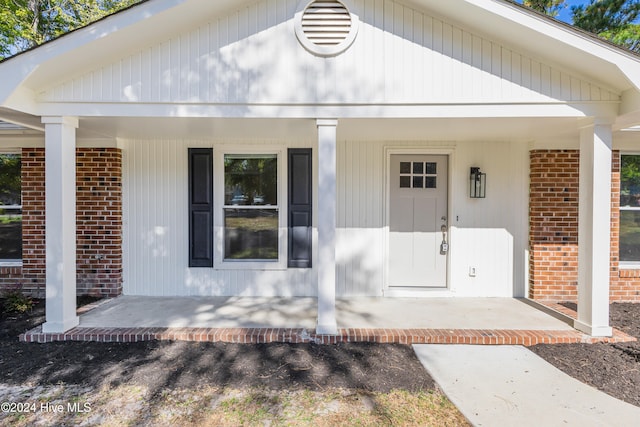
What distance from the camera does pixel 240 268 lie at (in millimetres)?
5516

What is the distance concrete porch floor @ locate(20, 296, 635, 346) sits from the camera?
3.93 metres

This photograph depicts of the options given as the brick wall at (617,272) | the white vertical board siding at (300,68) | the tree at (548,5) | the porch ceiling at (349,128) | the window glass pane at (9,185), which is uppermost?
the tree at (548,5)

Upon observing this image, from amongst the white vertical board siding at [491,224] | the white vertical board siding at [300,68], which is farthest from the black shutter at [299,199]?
the white vertical board siding at [491,224]

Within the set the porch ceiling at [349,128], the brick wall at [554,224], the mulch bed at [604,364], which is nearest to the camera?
the mulch bed at [604,364]

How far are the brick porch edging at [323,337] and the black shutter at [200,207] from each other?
1657mm

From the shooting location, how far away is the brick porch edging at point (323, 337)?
3.90m

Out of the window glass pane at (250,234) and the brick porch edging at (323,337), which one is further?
the window glass pane at (250,234)

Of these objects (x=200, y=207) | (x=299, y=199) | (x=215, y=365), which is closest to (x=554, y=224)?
(x=299, y=199)

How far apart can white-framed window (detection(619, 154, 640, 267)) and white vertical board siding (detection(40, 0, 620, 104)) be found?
262 cm

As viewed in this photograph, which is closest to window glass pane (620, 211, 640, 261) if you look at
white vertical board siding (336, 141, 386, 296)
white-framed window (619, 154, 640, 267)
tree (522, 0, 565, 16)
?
white-framed window (619, 154, 640, 267)

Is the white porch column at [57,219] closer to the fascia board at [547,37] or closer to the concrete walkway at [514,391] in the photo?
the concrete walkway at [514,391]

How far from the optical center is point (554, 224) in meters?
5.39

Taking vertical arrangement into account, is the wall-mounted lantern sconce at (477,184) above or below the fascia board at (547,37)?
below

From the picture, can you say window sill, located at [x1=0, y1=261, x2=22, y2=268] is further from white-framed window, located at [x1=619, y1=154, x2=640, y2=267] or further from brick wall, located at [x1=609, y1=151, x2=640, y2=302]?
white-framed window, located at [x1=619, y1=154, x2=640, y2=267]
